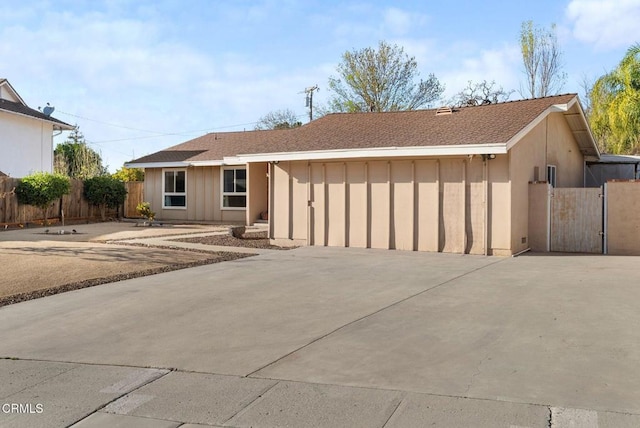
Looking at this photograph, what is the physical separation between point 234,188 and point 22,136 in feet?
40.7

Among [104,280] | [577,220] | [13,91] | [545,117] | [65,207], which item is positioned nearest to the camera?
[104,280]

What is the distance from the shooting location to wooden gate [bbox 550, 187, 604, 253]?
14.2 meters

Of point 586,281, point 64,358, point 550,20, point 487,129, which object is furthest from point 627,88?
point 64,358

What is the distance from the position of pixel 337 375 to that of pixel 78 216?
2179 centimetres

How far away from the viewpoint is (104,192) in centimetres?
2480

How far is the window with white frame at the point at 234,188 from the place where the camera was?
23.6m

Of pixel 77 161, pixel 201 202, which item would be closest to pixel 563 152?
pixel 201 202

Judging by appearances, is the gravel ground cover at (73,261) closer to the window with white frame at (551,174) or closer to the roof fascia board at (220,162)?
the roof fascia board at (220,162)

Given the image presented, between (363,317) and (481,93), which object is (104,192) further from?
(481,93)

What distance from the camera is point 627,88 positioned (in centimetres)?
2614

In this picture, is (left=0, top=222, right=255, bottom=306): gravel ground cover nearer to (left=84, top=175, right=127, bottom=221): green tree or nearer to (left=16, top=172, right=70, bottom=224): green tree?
(left=16, top=172, right=70, bottom=224): green tree

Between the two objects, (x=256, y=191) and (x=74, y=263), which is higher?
(x=256, y=191)

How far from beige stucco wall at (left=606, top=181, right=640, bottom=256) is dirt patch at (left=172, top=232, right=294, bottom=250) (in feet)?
27.4

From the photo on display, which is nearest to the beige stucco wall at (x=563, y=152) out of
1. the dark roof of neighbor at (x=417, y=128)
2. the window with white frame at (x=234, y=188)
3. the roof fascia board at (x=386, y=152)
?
the dark roof of neighbor at (x=417, y=128)
